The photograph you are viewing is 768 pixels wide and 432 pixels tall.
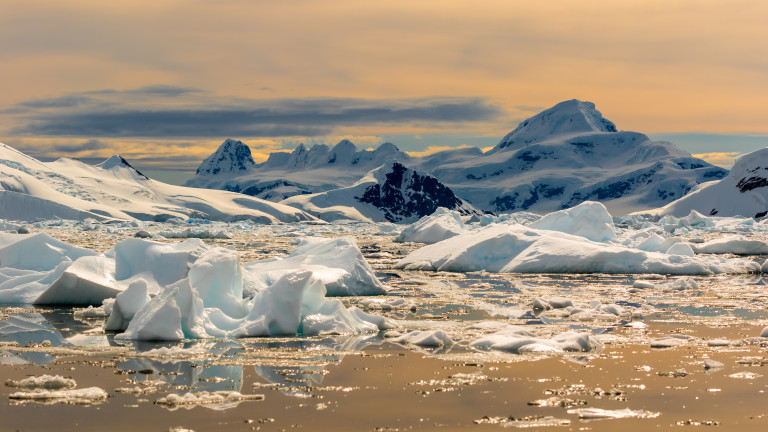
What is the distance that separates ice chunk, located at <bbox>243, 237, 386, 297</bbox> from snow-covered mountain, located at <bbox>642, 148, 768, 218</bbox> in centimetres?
10293

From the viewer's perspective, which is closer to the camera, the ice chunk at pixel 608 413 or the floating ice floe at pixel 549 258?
the ice chunk at pixel 608 413

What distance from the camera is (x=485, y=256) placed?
998 inches

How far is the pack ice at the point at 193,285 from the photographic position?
471 inches

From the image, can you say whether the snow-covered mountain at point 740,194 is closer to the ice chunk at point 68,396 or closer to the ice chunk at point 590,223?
the ice chunk at point 590,223

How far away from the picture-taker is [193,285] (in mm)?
13227

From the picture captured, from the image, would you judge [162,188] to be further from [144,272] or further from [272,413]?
[272,413]

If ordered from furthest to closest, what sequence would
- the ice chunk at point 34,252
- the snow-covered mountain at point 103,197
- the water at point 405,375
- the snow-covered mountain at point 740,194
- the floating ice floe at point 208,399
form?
the snow-covered mountain at point 740,194 < the snow-covered mountain at point 103,197 < the ice chunk at point 34,252 < the floating ice floe at point 208,399 < the water at point 405,375

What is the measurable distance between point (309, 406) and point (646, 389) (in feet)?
12.0

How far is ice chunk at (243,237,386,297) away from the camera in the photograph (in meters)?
17.0

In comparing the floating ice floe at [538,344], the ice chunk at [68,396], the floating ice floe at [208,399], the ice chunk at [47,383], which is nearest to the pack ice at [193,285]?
the floating ice floe at [538,344]

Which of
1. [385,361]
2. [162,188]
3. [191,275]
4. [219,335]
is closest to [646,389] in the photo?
[385,361]

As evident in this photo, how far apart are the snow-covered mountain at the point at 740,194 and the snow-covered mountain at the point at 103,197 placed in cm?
6828

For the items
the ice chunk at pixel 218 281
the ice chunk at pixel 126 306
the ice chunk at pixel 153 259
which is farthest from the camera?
the ice chunk at pixel 153 259

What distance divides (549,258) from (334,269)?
8761 millimetres
